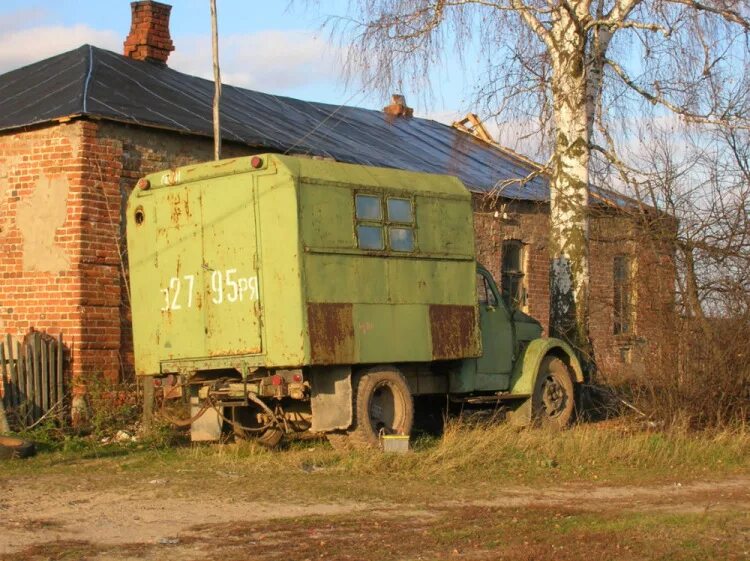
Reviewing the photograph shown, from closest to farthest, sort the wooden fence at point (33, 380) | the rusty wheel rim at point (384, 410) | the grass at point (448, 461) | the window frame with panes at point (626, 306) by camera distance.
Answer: the grass at point (448, 461) → the rusty wheel rim at point (384, 410) → the window frame with panes at point (626, 306) → the wooden fence at point (33, 380)

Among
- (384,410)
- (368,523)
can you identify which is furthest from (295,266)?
(368,523)

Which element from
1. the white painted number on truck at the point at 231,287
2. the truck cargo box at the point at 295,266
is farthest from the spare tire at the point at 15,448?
the white painted number on truck at the point at 231,287

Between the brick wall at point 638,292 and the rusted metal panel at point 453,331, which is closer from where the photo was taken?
the rusted metal panel at point 453,331

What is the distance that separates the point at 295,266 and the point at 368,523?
3.65 metres

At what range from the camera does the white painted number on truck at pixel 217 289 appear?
11523mm

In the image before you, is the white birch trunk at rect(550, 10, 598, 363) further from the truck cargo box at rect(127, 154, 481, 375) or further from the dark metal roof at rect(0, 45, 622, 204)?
the dark metal roof at rect(0, 45, 622, 204)

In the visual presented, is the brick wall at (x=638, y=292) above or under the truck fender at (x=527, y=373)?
above

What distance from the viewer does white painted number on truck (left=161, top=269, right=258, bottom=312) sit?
1152 cm

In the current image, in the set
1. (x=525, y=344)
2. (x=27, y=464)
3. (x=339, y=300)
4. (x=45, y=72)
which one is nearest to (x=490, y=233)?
(x=525, y=344)

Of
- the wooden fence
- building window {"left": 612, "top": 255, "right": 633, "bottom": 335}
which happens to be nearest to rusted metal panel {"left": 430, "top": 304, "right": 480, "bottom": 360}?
building window {"left": 612, "top": 255, "right": 633, "bottom": 335}

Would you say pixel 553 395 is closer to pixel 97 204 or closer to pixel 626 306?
pixel 626 306

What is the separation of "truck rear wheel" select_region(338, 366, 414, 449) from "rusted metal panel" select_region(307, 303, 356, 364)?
1.50ft

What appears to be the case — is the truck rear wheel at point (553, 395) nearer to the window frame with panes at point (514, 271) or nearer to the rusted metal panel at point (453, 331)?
the rusted metal panel at point (453, 331)

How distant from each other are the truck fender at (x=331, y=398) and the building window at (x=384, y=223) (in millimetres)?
1314
